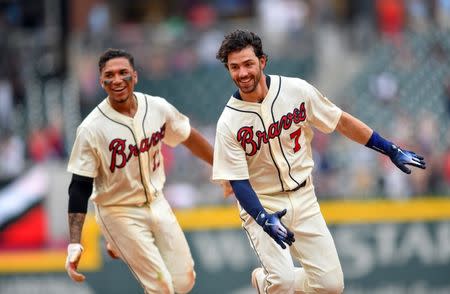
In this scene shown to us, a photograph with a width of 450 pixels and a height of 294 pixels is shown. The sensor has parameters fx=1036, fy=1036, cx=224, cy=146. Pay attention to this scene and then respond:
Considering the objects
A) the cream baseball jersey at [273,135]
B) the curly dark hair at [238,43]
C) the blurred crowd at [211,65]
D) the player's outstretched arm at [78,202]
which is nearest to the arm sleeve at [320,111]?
the cream baseball jersey at [273,135]

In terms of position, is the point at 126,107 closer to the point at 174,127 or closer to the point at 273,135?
the point at 174,127

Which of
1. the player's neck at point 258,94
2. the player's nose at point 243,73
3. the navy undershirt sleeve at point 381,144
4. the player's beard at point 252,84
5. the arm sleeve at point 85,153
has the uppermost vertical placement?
the player's nose at point 243,73

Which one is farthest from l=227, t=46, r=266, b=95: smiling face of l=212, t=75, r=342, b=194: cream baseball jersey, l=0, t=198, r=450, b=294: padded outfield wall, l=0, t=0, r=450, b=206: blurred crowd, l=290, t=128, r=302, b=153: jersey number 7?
l=0, t=0, r=450, b=206: blurred crowd

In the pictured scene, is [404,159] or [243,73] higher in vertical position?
[243,73]

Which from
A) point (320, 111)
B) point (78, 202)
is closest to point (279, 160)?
point (320, 111)

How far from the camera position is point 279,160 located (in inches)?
332

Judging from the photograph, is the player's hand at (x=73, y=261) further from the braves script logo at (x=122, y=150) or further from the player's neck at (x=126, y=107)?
the player's neck at (x=126, y=107)

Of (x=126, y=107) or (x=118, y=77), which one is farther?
(x=126, y=107)

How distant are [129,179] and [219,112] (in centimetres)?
977

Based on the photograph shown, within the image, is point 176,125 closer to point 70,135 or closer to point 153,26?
point 70,135

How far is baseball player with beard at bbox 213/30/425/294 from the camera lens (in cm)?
828

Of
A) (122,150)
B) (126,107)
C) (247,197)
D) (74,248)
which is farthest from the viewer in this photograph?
(126,107)

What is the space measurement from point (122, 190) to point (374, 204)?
578cm

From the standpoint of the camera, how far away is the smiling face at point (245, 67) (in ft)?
26.4
